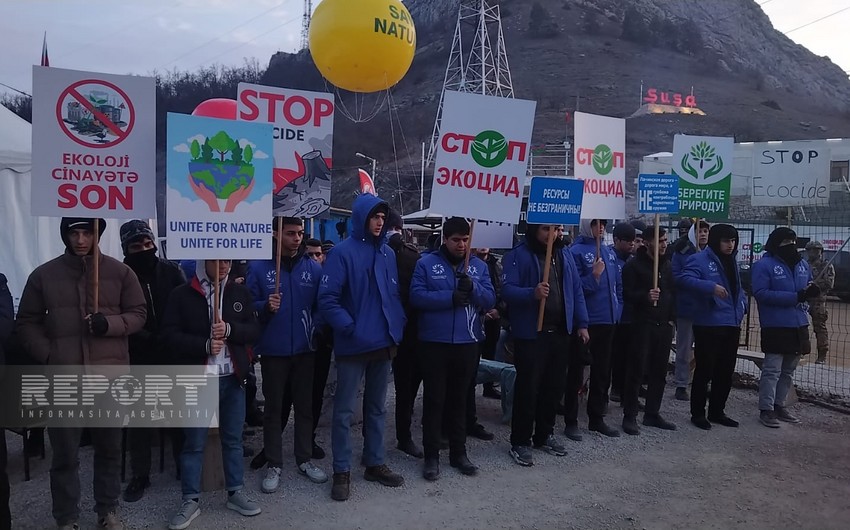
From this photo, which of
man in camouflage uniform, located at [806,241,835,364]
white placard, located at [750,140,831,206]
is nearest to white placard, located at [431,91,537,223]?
white placard, located at [750,140,831,206]

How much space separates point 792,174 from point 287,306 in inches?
261

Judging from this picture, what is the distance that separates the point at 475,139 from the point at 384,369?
6.65ft

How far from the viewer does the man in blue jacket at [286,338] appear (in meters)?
4.65

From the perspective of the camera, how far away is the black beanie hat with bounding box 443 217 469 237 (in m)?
4.94

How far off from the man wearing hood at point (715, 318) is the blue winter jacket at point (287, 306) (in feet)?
13.0

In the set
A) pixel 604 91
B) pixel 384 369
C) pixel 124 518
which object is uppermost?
pixel 604 91

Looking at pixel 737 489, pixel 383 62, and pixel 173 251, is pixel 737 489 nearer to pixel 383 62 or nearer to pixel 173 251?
pixel 173 251

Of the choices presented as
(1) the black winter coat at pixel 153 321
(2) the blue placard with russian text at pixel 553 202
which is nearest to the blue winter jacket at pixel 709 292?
(2) the blue placard with russian text at pixel 553 202

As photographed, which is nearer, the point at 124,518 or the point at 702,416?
the point at 124,518

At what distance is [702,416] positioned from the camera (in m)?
6.34

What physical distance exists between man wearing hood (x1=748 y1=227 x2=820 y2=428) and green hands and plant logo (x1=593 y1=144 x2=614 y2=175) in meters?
2.00

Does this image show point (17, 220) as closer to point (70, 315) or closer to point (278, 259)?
point (70, 315)

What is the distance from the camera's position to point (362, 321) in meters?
4.55

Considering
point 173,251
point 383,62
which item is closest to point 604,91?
point 383,62
